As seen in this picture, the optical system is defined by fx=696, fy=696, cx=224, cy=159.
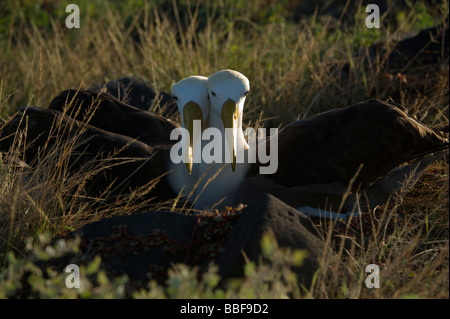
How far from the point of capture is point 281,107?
20.1ft

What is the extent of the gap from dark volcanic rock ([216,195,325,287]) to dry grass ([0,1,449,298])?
8cm

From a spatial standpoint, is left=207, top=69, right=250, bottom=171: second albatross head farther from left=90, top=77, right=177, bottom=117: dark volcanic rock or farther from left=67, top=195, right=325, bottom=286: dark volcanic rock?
left=90, top=77, right=177, bottom=117: dark volcanic rock

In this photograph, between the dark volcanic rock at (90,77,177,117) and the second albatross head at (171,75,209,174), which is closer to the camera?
the second albatross head at (171,75,209,174)

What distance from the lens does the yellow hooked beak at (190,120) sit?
13.5ft

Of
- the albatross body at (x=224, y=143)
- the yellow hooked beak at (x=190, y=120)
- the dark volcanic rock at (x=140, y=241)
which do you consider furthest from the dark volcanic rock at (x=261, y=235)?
the yellow hooked beak at (x=190, y=120)

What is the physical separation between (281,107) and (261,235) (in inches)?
132

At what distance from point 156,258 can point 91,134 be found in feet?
5.06

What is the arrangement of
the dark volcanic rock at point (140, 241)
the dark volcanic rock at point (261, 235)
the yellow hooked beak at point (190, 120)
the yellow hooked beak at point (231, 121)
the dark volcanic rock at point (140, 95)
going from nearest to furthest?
the dark volcanic rock at point (261, 235) → the dark volcanic rock at point (140, 241) → the yellow hooked beak at point (231, 121) → the yellow hooked beak at point (190, 120) → the dark volcanic rock at point (140, 95)

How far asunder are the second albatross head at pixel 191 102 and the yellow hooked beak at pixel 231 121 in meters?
0.22

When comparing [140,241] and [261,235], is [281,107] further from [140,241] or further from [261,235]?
[261,235]

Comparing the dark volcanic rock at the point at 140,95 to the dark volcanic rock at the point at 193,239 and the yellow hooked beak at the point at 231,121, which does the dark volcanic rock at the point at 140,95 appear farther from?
the dark volcanic rock at the point at 193,239

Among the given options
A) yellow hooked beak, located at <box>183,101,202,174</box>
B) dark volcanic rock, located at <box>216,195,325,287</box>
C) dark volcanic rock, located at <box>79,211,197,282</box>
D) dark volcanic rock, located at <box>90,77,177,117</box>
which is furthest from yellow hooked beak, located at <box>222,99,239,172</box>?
dark volcanic rock, located at <box>90,77,177,117</box>

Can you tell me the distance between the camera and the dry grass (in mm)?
3150

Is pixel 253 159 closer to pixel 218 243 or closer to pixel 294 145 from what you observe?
pixel 294 145
